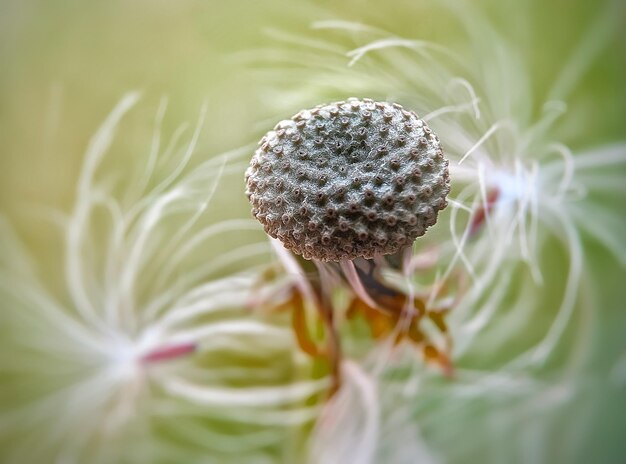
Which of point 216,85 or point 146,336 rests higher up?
point 216,85

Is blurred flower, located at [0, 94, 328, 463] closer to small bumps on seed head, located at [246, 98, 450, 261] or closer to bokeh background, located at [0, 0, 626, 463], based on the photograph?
bokeh background, located at [0, 0, 626, 463]

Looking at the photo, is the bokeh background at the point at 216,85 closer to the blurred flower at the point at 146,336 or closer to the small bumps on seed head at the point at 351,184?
the blurred flower at the point at 146,336

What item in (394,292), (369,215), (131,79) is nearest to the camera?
(369,215)

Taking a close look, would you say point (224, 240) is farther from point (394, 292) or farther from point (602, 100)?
point (602, 100)

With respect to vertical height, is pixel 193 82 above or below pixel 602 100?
above

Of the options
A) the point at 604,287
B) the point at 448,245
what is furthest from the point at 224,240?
the point at 604,287
